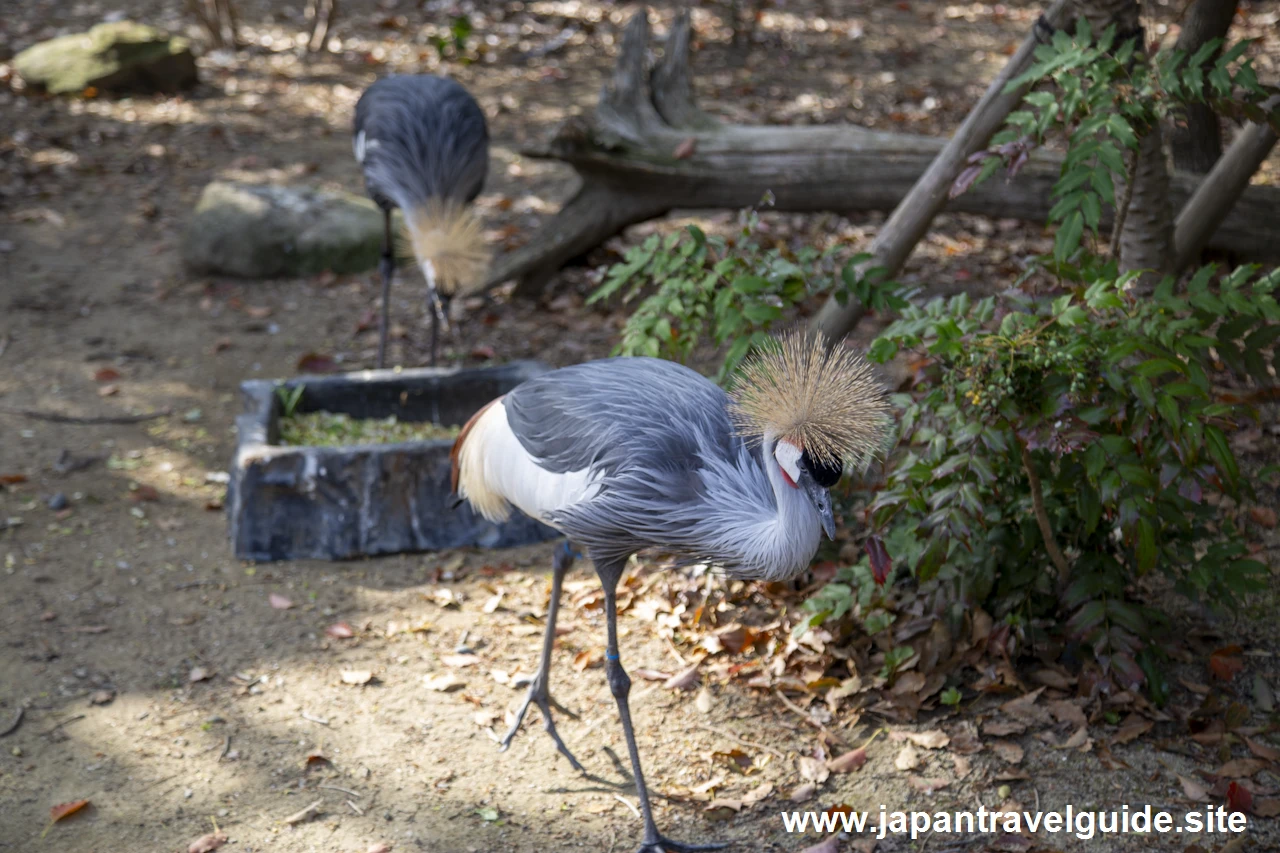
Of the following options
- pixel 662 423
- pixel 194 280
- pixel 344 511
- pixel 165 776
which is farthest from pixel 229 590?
pixel 194 280

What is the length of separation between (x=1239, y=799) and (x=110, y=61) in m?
9.57

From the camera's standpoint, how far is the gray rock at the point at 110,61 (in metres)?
9.22

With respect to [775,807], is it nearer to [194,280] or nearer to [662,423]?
[662,423]

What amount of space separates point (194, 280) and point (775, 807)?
5229mm

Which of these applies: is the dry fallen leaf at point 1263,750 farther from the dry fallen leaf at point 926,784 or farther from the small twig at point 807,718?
the small twig at point 807,718

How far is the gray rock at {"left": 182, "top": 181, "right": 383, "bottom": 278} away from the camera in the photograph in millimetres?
6812

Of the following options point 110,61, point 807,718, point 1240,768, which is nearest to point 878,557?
point 807,718

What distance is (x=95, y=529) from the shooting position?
4598 mm

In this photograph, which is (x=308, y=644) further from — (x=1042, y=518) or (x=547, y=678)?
(x=1042, y=518)

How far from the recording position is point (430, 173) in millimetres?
5855

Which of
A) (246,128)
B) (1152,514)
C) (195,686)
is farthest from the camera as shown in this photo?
(246,128)

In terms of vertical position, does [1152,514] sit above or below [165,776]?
above

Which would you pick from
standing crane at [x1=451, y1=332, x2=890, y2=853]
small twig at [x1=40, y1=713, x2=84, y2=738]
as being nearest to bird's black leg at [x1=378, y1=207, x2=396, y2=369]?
standing crane at [x1=451, y1=332, x2=890, y2=853]

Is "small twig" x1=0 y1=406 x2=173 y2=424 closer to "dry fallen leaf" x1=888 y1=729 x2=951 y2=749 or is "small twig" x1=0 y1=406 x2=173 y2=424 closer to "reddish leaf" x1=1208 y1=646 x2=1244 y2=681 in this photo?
"dry fallen leaf" x1=888 y1=729 x2=951 y2=749
